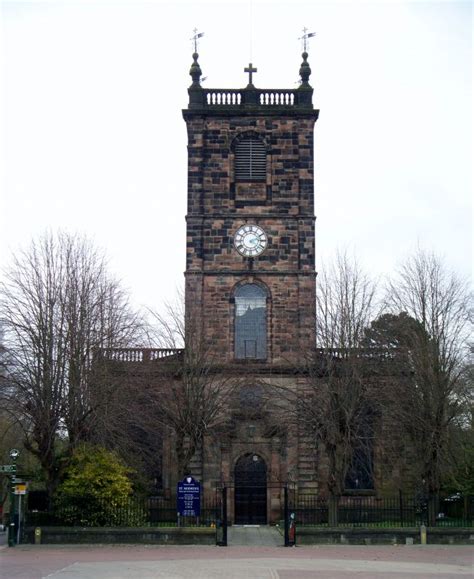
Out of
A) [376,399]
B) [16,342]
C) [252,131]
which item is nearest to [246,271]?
[252,131]

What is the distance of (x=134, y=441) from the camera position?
38062 millimetres

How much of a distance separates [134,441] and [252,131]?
15010 mm

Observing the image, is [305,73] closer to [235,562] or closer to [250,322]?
[250,322]

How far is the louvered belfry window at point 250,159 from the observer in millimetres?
41469

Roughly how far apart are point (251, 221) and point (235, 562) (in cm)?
1954

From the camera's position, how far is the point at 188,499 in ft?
104

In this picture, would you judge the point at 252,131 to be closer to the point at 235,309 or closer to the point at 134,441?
the point at 235,309

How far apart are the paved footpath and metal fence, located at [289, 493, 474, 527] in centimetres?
227

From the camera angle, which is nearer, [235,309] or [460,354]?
[460,354]

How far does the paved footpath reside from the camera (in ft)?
70.7

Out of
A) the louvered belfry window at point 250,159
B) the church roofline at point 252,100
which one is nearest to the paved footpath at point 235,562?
the louvered belfry window at point 250,159

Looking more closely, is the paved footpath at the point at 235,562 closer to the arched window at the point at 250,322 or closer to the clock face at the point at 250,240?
the arched window at the point at 250,322

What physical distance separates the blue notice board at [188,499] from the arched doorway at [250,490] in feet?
20.3

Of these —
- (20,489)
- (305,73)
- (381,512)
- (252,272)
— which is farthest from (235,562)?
(305,73)
